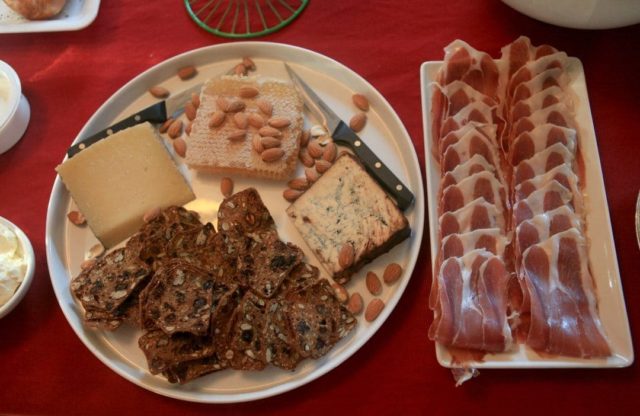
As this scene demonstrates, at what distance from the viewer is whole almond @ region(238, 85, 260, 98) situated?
136 cm

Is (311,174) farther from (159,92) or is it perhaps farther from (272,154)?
(159,92)

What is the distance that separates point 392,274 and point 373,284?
0.15 feet

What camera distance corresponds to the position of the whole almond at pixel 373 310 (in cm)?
117

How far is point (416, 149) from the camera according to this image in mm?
1367

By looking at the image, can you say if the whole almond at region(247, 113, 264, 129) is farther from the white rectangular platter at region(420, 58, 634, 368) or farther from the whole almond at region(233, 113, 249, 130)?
the white rectangular platter at region(420, 58, 634, 368)

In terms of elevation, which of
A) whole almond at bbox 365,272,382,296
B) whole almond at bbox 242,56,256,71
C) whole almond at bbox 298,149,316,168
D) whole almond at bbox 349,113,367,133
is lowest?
whole almond at bbox 365,272,382,296

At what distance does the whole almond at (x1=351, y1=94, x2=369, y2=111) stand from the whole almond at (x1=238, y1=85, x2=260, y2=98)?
237 millimetres

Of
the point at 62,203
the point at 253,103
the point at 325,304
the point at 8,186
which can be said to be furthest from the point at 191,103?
the point at 325,304

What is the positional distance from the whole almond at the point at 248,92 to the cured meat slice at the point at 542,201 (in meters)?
0.65

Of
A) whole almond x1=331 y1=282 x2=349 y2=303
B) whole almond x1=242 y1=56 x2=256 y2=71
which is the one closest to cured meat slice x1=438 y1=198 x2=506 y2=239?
whole almond x1=331 y1=282 x2=349 y2=303

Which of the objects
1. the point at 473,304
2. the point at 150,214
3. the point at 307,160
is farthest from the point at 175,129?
the point at 473,304

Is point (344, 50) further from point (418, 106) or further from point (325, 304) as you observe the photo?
point (325, 304)

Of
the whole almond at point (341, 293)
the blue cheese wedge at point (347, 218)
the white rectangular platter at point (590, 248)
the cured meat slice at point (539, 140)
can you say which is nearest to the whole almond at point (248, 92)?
the blue cheese wedge at point (347, 218)

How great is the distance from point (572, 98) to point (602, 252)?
36cm
